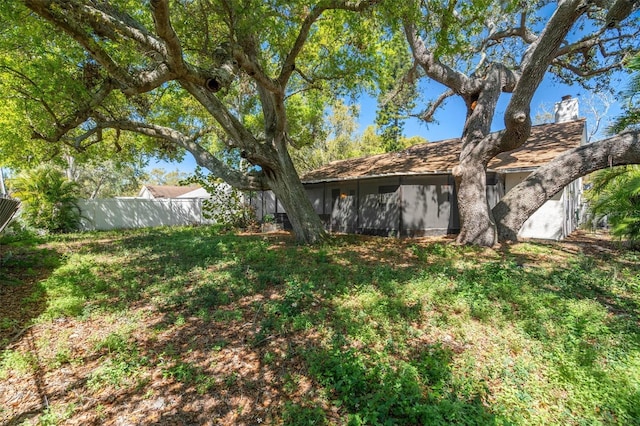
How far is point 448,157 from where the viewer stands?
11.5m

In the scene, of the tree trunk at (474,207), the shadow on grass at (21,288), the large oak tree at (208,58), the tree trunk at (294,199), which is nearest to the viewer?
the shadow on grass at (21,288)

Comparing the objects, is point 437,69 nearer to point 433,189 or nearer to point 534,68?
point 534,68

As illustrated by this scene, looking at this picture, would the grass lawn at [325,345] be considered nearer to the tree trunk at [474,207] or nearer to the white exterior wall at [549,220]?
the tree trunk at [474,207]

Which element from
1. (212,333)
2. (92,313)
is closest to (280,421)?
(212,333)

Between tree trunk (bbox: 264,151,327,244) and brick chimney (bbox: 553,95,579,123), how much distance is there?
12.0 meters

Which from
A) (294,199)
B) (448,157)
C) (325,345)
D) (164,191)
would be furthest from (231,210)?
(164,191)

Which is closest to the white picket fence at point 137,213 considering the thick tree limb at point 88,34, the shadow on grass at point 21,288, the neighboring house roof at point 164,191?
the shadow on grass at point 21,288

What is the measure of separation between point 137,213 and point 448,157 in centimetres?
1733

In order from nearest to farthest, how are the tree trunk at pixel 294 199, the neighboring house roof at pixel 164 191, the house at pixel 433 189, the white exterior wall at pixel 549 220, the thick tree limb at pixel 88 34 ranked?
the thick tree limb at pixel 88 34 < the tree trunk at pixel 294 199 < the white exterior wall at pixel 549 220 < the house at pixel 433 189 < the neighboring house roof at pixel 164 191

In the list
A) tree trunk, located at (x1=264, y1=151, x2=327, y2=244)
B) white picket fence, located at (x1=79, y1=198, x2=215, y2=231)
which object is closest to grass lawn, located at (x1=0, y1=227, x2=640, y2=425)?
tree trunk, located at (x1=264, y1=151, x2=327, y2=244)

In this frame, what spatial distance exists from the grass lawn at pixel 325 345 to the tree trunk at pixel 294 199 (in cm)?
285

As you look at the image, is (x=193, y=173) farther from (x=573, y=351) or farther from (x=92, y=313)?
(x=573, y=351)

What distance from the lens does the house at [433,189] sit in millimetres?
9938

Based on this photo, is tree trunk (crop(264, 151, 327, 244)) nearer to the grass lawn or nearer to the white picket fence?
the grass lawn
